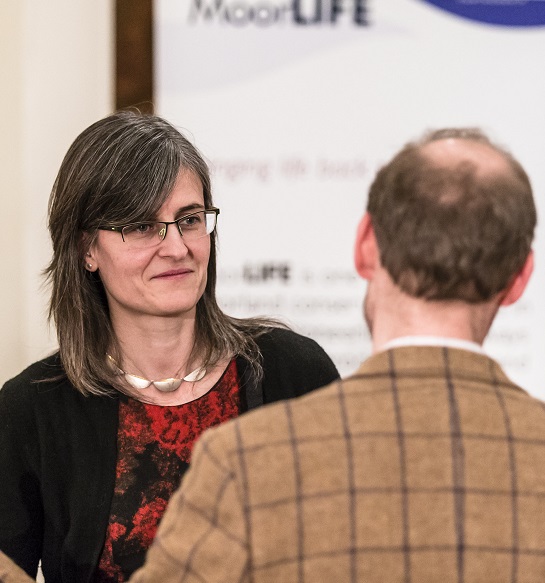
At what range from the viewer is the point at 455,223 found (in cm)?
119

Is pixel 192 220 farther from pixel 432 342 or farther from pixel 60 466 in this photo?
A: pixel 432 342

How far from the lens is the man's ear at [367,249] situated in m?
1.26

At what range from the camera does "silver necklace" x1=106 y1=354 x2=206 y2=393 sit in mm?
2146

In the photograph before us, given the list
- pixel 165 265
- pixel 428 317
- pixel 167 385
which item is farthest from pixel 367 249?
pixel 167 385

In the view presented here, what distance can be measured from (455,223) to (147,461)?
1070mm

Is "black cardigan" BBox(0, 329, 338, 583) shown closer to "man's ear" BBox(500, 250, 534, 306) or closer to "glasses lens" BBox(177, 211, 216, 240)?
"glasses lens" BBox(177, 211, 216, 240)

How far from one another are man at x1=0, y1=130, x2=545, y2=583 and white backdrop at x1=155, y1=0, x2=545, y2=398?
2159 millimetres

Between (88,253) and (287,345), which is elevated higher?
(88,253)

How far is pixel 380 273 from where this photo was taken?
1.24 m

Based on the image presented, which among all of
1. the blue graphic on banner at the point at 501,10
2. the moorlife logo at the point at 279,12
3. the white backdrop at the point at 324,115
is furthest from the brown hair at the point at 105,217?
the blue graphic on banner at the point at 501,10

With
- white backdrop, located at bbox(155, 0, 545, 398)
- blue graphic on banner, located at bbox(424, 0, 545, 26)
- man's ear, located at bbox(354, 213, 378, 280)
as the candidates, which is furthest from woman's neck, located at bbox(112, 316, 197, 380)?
blue graphic on banner, located at bbox(424, 0, 545, 26)

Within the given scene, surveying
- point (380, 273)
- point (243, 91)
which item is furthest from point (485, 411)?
point (243, 91)

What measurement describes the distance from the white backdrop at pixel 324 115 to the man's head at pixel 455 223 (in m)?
2.16

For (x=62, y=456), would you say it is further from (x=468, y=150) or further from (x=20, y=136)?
(x=20, y=136)
